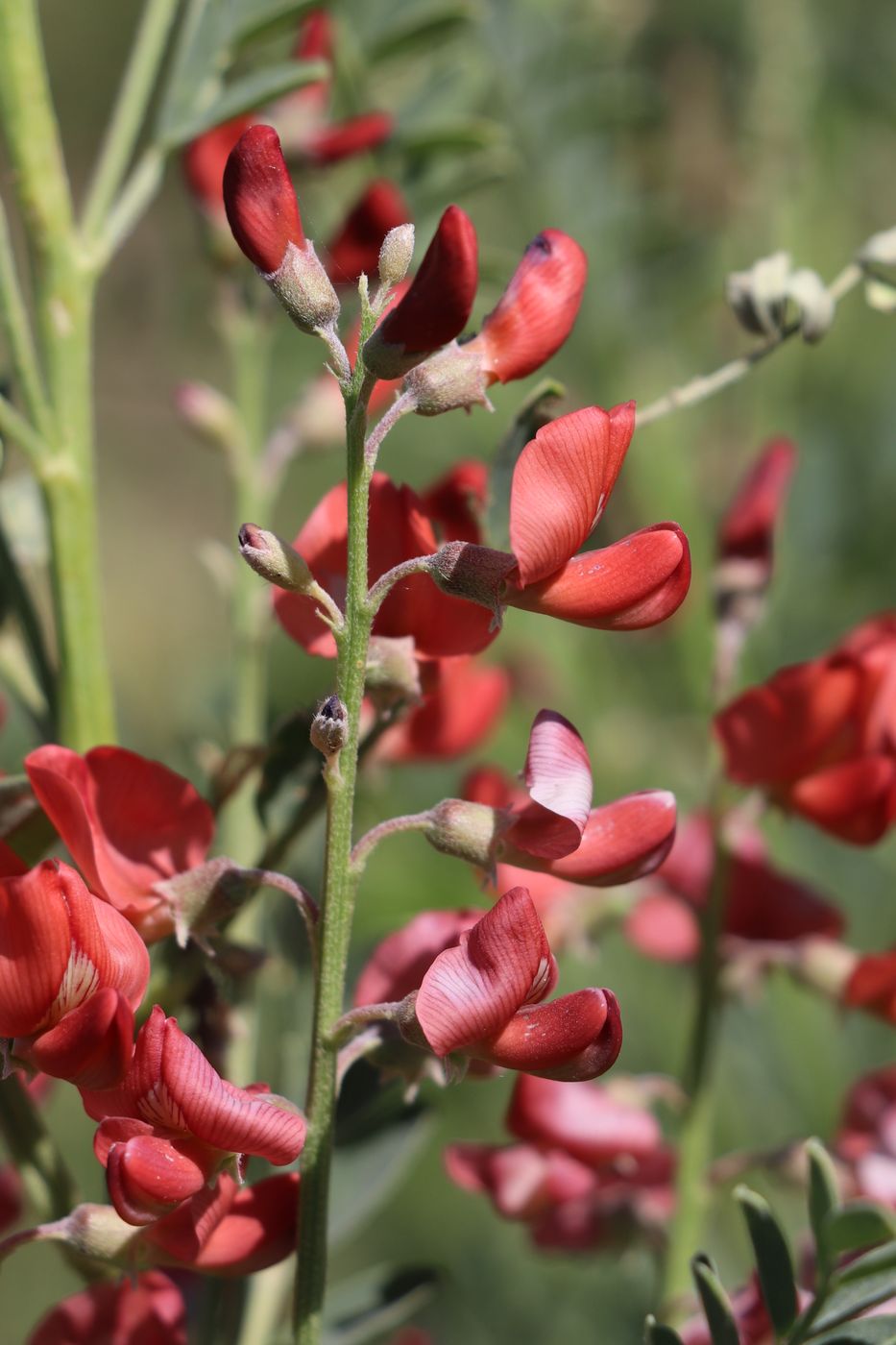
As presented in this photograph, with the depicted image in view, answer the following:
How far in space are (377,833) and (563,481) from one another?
129mm

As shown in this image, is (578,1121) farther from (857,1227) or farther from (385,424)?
(385,424)

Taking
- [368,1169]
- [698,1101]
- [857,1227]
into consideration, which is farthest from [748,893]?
[857,1227]

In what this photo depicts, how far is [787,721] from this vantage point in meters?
0.70

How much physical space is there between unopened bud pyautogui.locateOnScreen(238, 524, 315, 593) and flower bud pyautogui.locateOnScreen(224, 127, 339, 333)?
73mm

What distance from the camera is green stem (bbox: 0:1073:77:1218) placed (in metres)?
0.60

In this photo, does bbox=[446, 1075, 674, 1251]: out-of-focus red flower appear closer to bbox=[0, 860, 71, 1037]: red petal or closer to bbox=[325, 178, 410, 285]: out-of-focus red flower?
bbox=[0, 860, 71, 1037]: red petal

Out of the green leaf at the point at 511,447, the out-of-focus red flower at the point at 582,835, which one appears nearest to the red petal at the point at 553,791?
the out-of-focus red flower at the point at 582,835

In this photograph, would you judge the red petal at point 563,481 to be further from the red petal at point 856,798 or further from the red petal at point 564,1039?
the red petal at point 856,798

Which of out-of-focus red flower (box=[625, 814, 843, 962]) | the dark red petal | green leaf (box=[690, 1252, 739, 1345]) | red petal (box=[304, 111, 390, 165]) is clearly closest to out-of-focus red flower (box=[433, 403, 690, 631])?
the dark red petal

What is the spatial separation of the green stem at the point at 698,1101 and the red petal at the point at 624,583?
10.3 inches

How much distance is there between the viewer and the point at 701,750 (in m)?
1.54

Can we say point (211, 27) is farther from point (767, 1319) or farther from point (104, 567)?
point (104, 567)

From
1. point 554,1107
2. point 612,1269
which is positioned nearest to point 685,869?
point 554,1107

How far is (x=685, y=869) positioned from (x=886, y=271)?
33cm
